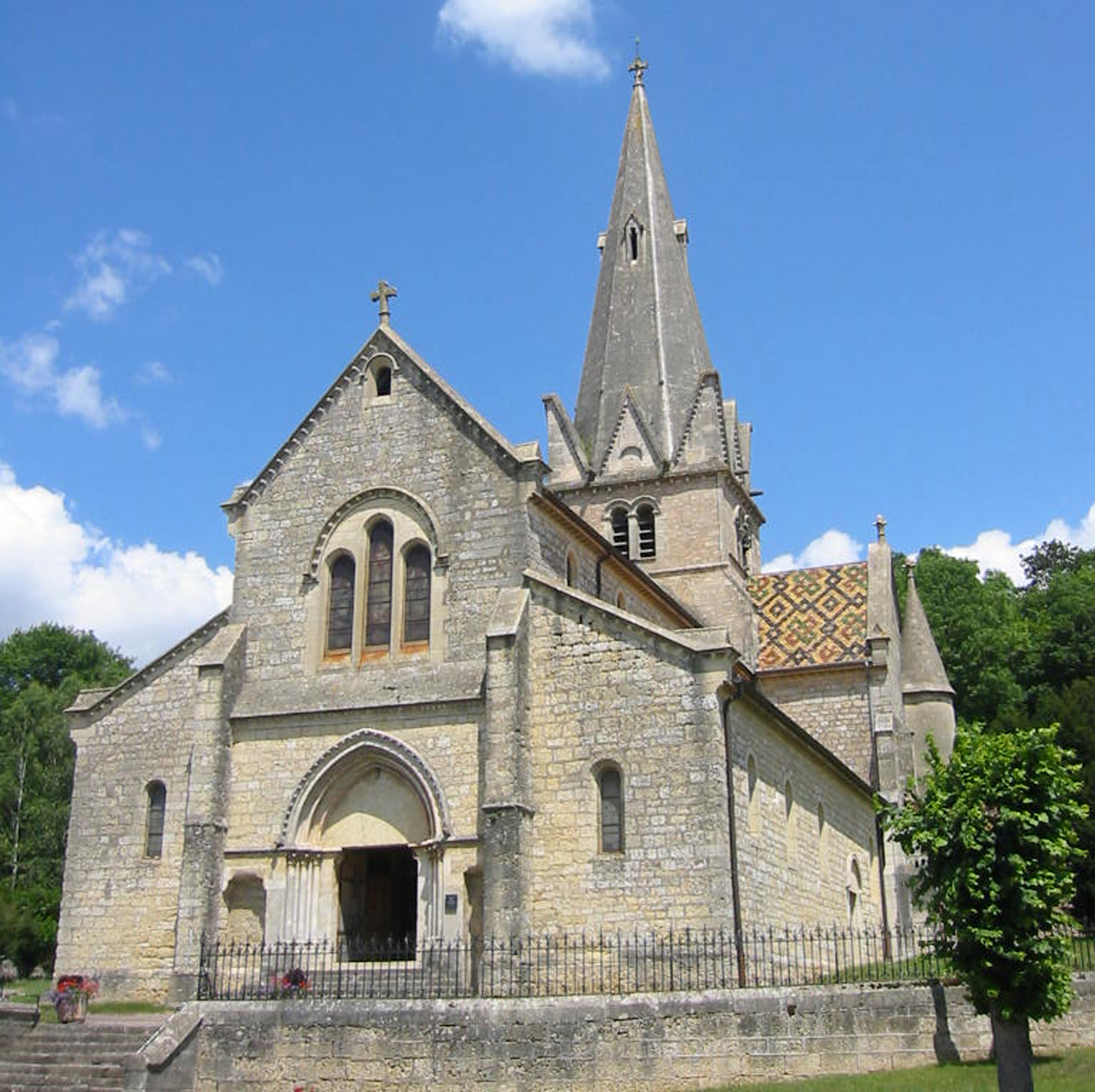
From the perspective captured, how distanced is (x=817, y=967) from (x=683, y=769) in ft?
21.4

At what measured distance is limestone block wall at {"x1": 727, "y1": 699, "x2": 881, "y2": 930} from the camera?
23.5 m

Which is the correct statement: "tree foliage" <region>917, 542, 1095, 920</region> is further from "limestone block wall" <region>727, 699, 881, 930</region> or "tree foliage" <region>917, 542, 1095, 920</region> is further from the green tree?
the green tree

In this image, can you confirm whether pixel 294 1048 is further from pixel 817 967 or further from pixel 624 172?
pixel 624 172

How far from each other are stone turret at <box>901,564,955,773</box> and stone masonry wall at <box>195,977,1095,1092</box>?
2203 centimetres

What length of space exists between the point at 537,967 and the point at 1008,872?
846cm

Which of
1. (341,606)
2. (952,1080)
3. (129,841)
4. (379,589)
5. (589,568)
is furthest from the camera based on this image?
(589,568)

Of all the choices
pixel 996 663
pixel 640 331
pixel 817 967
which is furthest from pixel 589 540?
pixel 996 663

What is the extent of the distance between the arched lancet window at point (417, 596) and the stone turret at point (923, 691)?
19.4 metres

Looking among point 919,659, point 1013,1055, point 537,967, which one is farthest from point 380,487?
point 919,659

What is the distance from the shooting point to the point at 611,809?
22703 mm

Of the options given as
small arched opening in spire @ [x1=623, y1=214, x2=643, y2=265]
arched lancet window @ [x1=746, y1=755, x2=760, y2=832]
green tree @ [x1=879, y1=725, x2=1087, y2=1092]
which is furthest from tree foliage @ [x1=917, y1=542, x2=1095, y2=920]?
green tree @ [x1=879, y1=725, x2=1087, y2=1092]

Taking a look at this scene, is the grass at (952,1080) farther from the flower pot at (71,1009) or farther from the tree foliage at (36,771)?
the tree foliage at (36,771)

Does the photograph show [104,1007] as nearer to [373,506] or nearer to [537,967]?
[537,967]

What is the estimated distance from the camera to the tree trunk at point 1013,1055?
1434 cm
